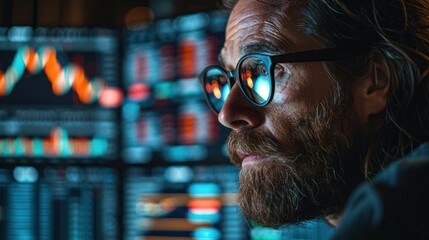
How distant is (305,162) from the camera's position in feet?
3.11

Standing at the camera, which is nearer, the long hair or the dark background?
the long hair

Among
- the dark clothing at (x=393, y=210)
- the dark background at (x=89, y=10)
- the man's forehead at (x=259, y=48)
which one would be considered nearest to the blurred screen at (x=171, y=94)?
the dark background at (x=89, y=10)

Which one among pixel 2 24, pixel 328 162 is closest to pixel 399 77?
pixel 328 162

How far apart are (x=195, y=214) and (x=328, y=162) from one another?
77 cm

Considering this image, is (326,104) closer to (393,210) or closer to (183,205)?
(393,210)

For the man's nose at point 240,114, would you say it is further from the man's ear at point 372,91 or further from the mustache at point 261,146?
the man's ear at point 372,91

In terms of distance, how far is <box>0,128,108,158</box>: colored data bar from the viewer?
173 centimetres

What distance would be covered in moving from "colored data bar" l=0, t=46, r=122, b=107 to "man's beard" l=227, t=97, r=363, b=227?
0.86 m

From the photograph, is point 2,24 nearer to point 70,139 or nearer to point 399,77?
point 70,139

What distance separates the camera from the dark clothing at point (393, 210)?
388 mm

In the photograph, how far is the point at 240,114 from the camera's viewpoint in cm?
94

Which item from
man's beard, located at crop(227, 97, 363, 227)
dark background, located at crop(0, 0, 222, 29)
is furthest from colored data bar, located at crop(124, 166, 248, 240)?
man's beard, located at crop(227, 97, 363, 227)

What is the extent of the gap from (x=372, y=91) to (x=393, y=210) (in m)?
0.59

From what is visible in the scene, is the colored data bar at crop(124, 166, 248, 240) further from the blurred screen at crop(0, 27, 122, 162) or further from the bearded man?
the bearded man
